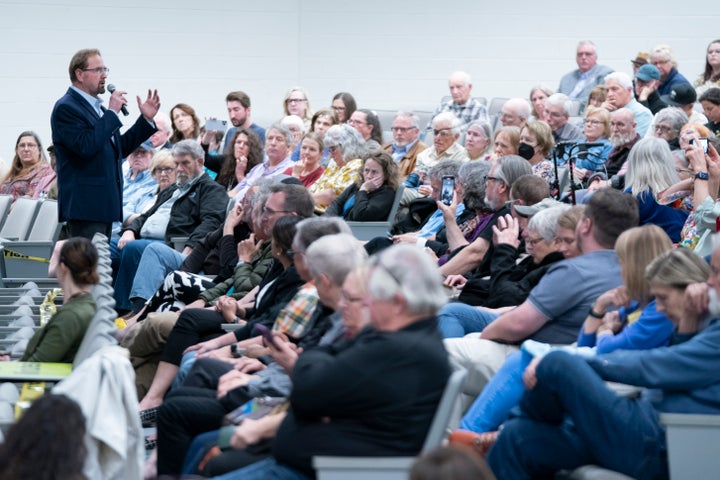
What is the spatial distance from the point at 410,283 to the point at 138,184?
5967 millimetres

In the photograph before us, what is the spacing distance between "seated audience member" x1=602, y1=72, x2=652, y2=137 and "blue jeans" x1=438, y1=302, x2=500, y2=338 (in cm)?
343

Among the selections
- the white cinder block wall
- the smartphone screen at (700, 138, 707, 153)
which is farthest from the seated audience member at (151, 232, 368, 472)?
the white cinder block wall

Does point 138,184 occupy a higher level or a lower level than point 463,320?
lower

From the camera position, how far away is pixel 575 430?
127 inches

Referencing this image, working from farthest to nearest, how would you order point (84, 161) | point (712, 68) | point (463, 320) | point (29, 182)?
point (29, 182) < point (712, 68) < point (84, 161) < point (463, 320)

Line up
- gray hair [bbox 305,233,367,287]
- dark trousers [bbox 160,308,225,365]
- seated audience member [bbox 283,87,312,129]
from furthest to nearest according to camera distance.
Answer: seated audience member [bbox 283,87,312,129]
dark trousers [bbox 160,308,225,365]
gray hair [bbox 305,233,367,287]

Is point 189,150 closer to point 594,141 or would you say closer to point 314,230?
point 594,141

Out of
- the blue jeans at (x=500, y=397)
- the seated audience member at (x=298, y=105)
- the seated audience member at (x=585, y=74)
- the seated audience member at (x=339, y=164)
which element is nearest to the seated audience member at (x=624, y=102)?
the seated audience member at (x=339, y=164)

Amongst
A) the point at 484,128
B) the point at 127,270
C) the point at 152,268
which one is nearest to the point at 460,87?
the point at 484,128

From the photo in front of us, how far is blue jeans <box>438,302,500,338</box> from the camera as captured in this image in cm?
445

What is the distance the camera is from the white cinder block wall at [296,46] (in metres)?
11.4

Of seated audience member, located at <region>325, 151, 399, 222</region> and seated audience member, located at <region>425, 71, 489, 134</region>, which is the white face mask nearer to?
seated audience member, located at <region>325, 151, 399, 222</region>

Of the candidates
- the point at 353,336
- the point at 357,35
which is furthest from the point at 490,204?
the point at 357,35

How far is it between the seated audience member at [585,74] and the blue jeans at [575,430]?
6.92 m
